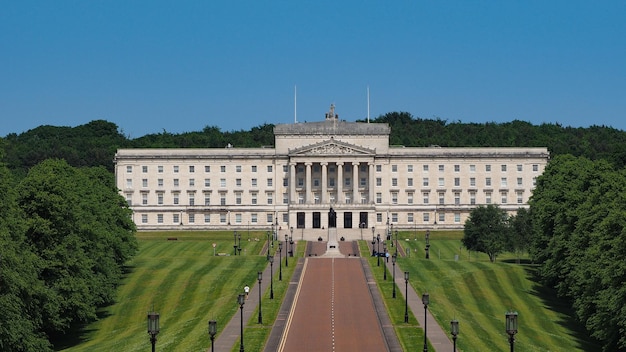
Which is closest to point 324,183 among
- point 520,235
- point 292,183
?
point 292,183

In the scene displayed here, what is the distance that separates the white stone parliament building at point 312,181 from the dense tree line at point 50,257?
74019 mm

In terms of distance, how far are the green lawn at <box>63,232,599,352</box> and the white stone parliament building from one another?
46.8m

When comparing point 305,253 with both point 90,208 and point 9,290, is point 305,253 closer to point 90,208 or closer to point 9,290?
point 90,208

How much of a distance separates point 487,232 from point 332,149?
4966 cm

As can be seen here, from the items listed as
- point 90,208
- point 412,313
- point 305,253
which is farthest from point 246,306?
point 305,253

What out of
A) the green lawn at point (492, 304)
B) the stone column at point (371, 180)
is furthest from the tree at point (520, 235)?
the stone column at point (371, 180)

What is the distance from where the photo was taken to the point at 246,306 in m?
87.6

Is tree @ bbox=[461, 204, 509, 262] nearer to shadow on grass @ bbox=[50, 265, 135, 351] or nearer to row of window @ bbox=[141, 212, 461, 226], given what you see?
row of window @ bbox=[141, 212, 461, 226]

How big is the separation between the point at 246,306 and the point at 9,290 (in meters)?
25.8

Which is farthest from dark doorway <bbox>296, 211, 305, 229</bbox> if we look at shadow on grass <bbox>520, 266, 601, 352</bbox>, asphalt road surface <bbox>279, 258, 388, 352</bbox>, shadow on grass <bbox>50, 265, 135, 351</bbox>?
shadow on grass <bbox>50, 265, 135, 351</bbox>

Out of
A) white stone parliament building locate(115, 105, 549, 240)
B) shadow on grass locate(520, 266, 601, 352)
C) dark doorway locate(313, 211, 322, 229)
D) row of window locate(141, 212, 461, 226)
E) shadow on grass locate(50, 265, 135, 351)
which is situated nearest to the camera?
shadow on grass locate(50, 265, 135, 351)

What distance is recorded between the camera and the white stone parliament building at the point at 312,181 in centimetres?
18350

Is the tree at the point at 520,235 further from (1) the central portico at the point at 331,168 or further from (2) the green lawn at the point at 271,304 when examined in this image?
(1) the central portico at the point at 331,168

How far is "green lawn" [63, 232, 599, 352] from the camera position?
3007 inches
